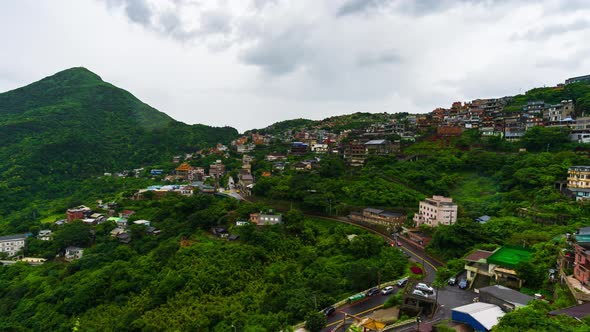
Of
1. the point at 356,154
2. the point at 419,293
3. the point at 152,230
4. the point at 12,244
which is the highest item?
the point at 356,154

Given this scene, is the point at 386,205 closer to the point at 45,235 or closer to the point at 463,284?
the point at 463,284

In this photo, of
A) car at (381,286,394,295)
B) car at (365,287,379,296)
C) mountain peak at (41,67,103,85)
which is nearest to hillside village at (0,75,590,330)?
car at (381,286,394,295)

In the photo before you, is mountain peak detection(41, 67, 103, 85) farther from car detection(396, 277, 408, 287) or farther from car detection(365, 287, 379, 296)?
car detection(396, 277, 408, 287)

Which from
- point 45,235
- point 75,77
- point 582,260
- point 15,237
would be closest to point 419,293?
point 582,260

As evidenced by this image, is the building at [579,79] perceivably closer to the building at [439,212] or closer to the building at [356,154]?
the building at [356,154]

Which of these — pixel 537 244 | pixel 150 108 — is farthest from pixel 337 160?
pixel 150 108

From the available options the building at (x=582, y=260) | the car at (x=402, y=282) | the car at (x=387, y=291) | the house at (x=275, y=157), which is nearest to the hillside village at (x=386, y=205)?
the building at (x=582, y=260)
